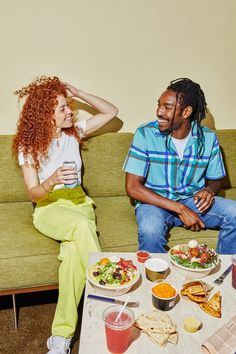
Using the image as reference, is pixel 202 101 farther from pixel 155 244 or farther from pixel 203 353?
pixel 203 353

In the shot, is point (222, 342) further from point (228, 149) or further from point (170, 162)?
point (228, 149)

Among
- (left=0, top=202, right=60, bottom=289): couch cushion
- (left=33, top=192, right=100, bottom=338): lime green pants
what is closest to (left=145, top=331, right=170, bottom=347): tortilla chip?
(left=33, top=192, right=100, bottom=338): lime green pants

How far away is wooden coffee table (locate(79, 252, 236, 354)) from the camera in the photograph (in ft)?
4.04

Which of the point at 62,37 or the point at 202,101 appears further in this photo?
the point at 62,37

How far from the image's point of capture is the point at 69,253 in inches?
73.3

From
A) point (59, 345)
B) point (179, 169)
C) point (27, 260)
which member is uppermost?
point (179, 169)

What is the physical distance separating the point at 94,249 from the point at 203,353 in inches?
31.0

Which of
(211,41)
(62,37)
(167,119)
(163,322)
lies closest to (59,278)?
(163,322)

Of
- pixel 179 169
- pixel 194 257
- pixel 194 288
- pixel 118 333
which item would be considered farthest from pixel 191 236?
pixel 118 333

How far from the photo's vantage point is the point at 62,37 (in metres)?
2.44

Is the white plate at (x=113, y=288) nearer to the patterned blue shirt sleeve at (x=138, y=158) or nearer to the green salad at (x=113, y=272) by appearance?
the green salad at (x=113, y=272)

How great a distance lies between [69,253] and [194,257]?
0.63 meters

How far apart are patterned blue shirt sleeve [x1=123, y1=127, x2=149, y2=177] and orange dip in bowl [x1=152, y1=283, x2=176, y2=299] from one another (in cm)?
89

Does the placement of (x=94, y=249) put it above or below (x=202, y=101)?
below
